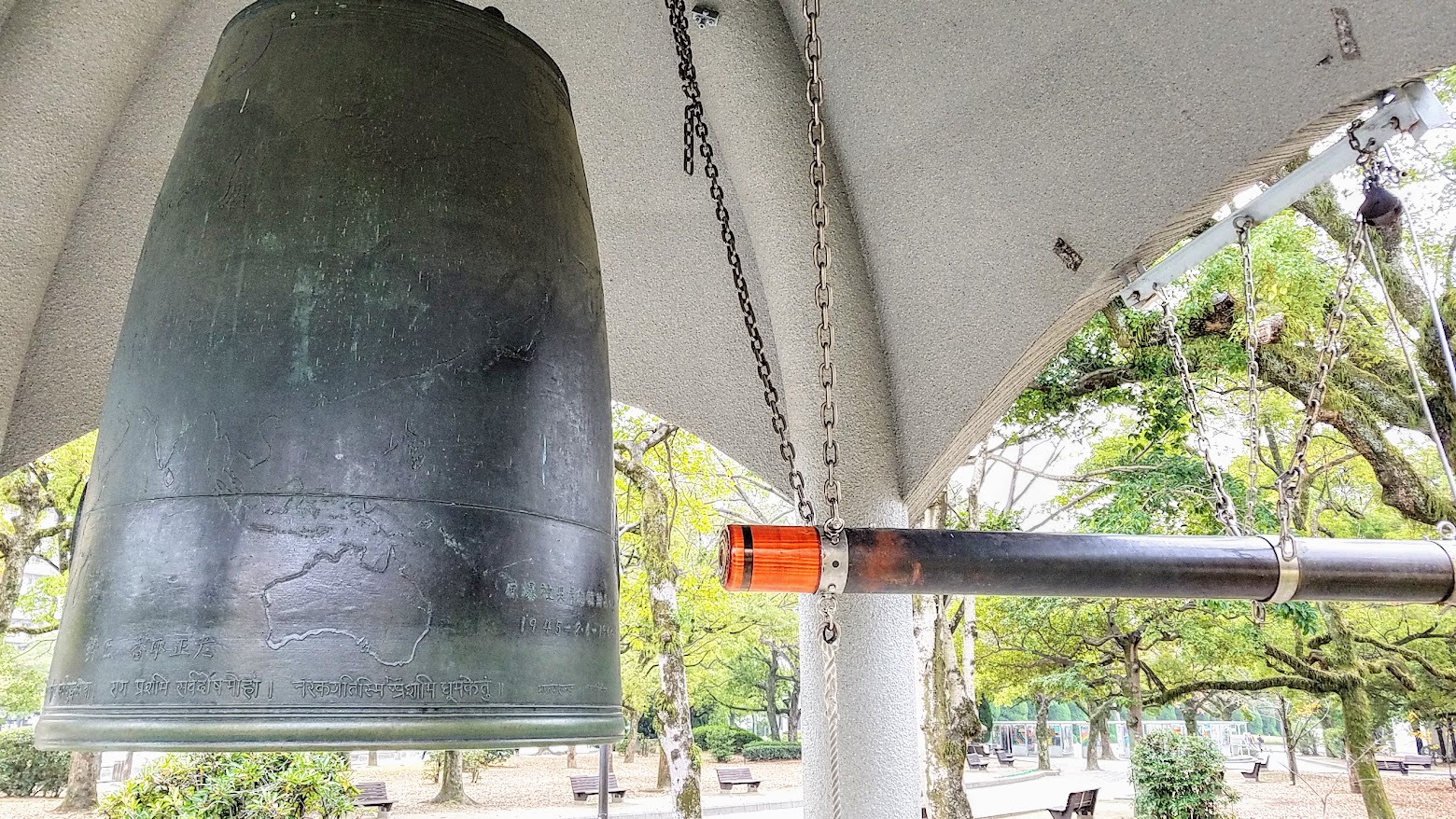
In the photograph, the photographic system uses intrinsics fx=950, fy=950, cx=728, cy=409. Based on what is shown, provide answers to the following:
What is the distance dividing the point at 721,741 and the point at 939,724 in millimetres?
19500

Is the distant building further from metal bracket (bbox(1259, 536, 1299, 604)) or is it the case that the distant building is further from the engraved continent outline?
the engraved continent outline

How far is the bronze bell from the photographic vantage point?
108 inches

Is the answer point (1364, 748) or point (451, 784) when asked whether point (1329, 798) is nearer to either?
point (1364, 748)

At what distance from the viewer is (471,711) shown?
5.04 ft

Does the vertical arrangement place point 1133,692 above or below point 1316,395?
below

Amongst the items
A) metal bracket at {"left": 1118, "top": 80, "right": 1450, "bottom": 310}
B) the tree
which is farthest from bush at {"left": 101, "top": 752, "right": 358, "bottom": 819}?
metal bracket at {"left": 1118, "top": 80, "right": 1450, "bottom": 310}

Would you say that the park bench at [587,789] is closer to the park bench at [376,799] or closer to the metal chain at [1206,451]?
the park bench at [376,799]

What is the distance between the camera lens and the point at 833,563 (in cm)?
245

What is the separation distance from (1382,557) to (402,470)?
9.10 feet

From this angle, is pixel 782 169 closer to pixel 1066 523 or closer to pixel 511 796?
pixel 1066 523

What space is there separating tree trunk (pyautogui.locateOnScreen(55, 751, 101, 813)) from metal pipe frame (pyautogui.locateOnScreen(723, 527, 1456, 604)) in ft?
56.7

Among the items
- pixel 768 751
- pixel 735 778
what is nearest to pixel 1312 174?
pixel 735 778

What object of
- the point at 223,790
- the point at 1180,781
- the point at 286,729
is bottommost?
the point at 1180,781

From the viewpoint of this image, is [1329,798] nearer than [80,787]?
No
